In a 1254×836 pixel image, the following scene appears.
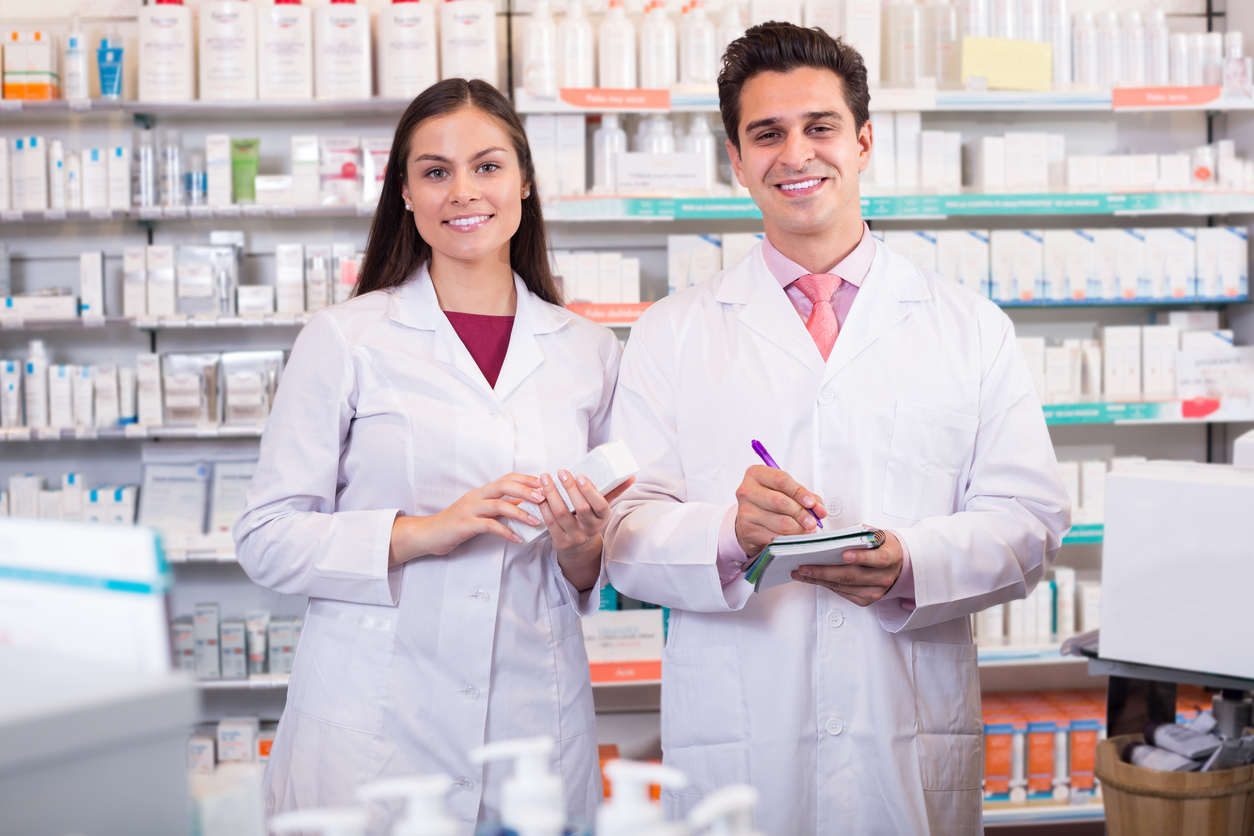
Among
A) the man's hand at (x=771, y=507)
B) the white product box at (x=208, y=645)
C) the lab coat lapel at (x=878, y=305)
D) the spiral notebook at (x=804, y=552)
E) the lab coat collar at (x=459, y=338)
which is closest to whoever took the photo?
the spiral notebook at (x=804, y=552)

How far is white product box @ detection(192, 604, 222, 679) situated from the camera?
3275mm

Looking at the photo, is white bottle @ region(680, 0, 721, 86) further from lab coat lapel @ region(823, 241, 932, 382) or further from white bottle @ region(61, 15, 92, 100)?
white bottle @ region(61, 15, 92, 100)

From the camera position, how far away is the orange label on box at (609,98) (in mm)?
3070

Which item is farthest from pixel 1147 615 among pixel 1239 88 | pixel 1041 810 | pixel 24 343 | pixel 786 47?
pixel 24 343

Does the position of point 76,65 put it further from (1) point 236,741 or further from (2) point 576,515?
(2) point 576,515

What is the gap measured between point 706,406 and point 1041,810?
2440mm

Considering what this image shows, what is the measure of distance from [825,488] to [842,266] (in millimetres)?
400

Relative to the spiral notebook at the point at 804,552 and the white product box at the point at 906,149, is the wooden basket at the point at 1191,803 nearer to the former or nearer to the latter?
the spiral notebook at the point at 804,552

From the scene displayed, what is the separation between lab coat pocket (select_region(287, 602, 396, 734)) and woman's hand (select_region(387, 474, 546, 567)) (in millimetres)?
134

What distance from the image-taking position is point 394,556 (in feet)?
5.24

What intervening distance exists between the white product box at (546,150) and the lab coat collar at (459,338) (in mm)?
1381

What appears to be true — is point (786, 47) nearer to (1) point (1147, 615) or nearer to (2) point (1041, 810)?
(1) point (1147, 615)

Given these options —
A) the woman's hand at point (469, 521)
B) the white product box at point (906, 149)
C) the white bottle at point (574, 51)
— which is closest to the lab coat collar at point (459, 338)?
the woman's hand at point (469, 521)

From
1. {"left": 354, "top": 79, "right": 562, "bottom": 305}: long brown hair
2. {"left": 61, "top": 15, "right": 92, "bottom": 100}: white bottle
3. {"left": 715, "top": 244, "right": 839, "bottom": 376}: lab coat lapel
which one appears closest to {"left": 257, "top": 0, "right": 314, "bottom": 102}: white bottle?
{"left": 61, "top": 15, "right": 92, "bottom": 100}: white bottle
